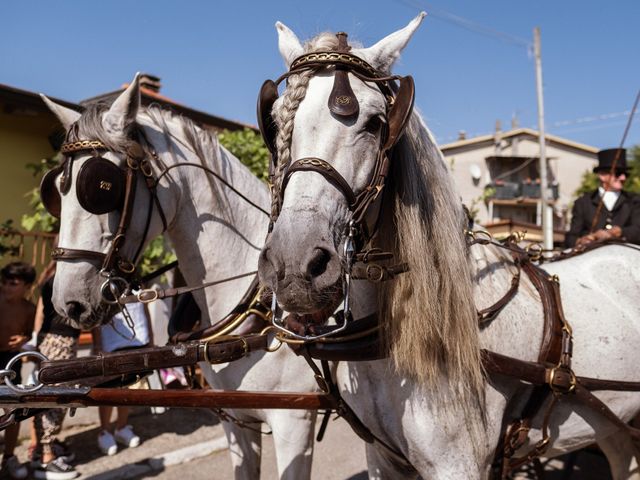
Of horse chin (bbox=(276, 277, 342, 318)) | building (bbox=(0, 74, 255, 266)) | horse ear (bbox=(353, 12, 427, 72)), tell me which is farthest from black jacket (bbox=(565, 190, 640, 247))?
building (bbox=(0, 74, 255, 266))

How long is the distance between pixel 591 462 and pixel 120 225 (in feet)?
13.1

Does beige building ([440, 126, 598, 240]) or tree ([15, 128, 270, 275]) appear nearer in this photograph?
tree ([15, 128, 270, 275])

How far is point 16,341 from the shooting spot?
4.47 metres

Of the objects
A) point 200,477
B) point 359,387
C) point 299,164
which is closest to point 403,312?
point 359,387

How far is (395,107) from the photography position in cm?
158

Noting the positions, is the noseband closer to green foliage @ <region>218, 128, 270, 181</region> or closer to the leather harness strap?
the leather harness strap

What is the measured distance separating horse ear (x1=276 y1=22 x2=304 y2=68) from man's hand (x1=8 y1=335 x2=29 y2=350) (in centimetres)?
372

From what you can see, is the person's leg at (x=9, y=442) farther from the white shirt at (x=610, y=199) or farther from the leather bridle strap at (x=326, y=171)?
the white shirt at (x=610, y=199)

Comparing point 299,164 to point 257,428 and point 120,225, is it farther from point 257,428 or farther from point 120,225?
point 257,428

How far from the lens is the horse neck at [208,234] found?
8.85 feet

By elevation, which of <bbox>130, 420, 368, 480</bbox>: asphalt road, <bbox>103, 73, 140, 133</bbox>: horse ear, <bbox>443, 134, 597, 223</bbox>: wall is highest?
<bbox>443, 134, 597, 223</bbox>: wall

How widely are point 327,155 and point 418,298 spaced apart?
0.54 metres

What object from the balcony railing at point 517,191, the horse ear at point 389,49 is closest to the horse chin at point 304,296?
the horse ear at point 389,49

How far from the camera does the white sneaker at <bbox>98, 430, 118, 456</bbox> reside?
486cm
